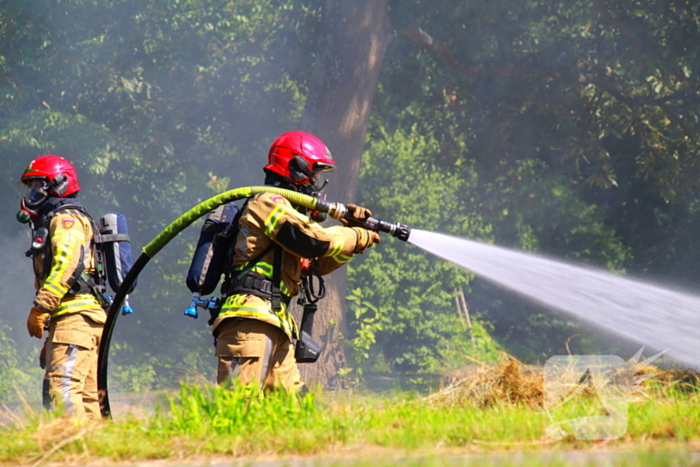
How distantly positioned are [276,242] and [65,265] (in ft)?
5.44

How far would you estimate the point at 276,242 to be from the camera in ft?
13.2

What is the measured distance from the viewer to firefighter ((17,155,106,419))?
15.8ft

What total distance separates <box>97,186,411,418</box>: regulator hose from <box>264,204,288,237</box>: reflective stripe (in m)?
0.19

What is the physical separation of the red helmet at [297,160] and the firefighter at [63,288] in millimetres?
1522

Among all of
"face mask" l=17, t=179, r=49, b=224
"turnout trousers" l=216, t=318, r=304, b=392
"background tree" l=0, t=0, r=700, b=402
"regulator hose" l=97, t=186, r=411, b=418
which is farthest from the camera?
"background tree" l=0, t=0, r=700, b=402

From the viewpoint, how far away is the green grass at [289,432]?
3.07 meters

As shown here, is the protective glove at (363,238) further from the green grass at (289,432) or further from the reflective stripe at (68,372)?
the reflective stripe at (68,372)

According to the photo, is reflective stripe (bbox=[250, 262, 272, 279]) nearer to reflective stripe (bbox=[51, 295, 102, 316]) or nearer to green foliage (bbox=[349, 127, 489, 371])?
reflective stripe (bbox=[51, 295, 102, 316])

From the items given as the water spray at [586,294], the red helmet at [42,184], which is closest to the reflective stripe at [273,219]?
the water spray at [586,294]

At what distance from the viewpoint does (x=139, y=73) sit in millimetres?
16516

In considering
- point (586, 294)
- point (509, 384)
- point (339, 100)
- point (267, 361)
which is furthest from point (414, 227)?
point (267, 361)

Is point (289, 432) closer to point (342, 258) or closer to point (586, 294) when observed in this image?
point (342, 258)

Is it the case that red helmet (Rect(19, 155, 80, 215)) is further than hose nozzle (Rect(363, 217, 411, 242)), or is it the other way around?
red helmet (Rect(19, 155, 80, 215))

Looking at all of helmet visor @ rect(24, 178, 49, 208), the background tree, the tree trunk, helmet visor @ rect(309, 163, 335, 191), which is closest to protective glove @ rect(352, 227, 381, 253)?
helmet visor @ rect(309, 163, 335, 191)
